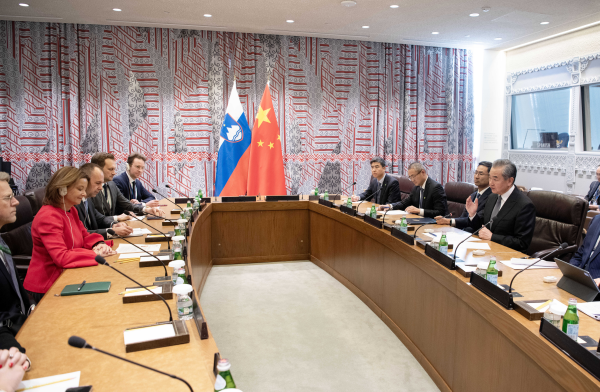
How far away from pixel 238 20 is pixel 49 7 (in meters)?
2.20

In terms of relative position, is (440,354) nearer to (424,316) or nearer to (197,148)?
(424,316)

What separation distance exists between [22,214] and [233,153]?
9.01ft

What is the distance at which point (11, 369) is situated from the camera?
111 cm

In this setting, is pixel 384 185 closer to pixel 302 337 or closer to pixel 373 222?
pixel 373 222

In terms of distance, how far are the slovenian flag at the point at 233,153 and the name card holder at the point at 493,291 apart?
12.7 feet

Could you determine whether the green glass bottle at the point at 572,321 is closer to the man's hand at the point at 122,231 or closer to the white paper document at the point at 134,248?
the white paper document at the point at 134,248

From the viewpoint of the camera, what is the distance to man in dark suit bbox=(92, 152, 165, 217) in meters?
3.65

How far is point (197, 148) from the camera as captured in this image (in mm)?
6309

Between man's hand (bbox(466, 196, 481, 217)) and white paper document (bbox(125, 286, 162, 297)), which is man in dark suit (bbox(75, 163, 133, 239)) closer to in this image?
white paper document (bbox(125, 286, 162, 297))

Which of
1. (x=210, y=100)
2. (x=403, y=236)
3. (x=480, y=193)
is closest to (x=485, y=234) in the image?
(x=403, y=236)

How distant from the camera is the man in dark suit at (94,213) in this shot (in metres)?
2.88

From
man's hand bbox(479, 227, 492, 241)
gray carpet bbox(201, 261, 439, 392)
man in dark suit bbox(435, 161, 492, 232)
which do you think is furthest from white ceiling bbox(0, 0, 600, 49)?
gray carpet bbox(201, 261, 439, 392)

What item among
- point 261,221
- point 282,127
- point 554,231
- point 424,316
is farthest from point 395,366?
point 282,127

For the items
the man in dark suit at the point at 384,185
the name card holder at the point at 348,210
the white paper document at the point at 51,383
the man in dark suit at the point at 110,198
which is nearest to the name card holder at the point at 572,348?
the white paper document at the point at 51,383
